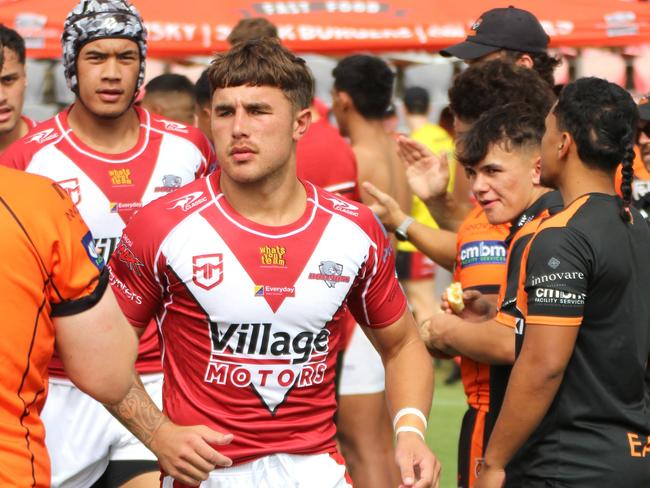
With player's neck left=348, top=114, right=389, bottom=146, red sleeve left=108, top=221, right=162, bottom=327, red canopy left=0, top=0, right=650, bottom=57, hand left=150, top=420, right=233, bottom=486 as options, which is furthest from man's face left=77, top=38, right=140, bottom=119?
red canopy left=0, top=0, right=650, bottom=57

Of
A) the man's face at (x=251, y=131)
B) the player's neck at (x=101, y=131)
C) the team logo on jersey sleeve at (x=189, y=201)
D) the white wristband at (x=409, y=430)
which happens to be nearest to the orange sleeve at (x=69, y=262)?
the team logo on jersey sleeve at (x=189, y=201)

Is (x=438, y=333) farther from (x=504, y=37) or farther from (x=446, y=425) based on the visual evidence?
(x=446, y=425)

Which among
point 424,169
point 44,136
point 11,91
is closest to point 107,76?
point 44,136

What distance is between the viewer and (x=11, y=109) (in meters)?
6.00

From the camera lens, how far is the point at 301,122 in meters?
4.43

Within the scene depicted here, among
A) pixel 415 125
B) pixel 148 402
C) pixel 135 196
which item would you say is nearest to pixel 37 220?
pixel 148 402

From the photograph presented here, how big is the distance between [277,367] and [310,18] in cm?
842

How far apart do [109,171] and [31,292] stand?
7.48 feet

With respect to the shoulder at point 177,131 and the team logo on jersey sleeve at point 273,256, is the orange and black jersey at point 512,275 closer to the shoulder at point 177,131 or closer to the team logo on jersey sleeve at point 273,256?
the team logo on jersey sleeve at point 273,256

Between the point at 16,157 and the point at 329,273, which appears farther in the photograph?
the point at 16,157

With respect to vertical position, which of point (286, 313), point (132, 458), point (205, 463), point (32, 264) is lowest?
point (132, 458)

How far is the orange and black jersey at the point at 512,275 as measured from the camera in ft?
14.6

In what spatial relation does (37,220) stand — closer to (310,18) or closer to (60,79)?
(310,18)

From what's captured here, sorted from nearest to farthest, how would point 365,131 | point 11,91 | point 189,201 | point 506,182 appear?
1. point 189,201
2. point 506,182
3. point 11,91
4. point 365,131
